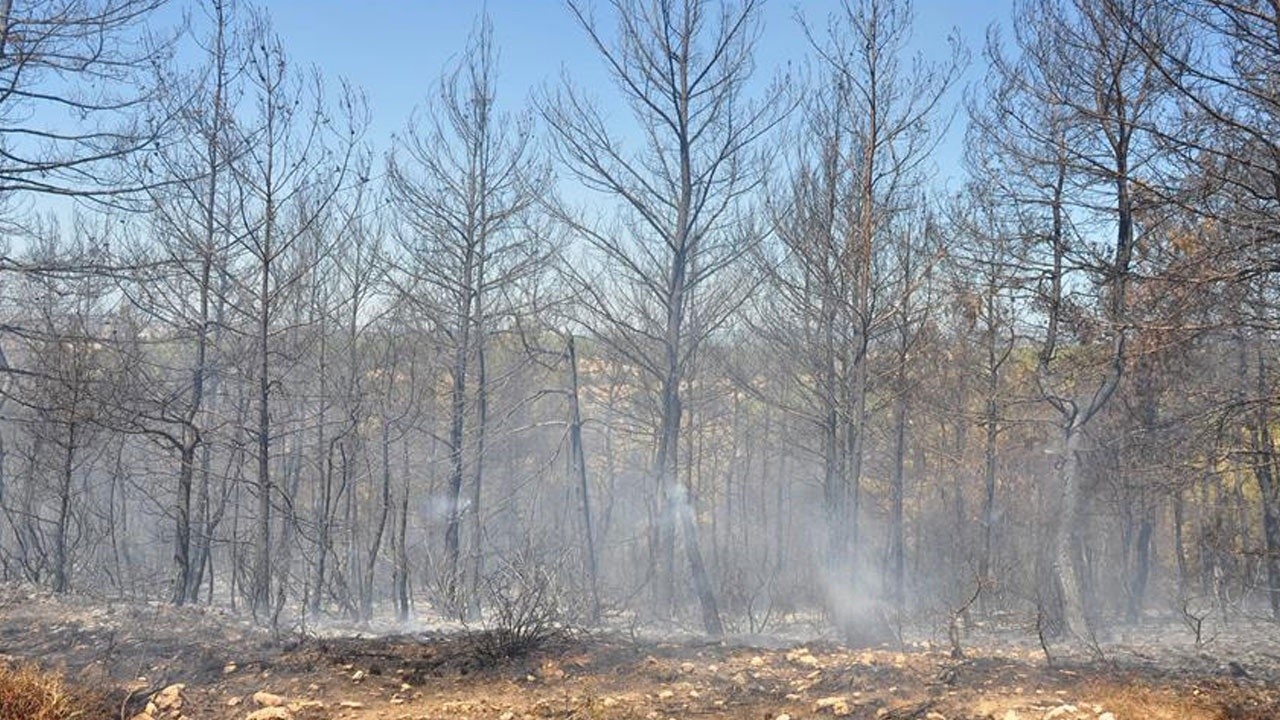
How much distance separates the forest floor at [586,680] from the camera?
6.14m

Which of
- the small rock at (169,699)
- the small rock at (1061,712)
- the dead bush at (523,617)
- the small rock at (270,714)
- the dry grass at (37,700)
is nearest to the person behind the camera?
the dry grass at (37,700)

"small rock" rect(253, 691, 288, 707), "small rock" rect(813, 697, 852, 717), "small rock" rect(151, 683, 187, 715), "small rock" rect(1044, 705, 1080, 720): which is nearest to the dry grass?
"small rock" rect(151, 683, 187, 715)

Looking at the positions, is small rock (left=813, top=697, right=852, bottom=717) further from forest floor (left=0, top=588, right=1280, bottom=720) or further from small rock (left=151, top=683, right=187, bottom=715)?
small rock (left=151, top=683, right=187, bottom=715)

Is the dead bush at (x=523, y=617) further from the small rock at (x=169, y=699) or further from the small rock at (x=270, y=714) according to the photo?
the small rock at (x=169, y=699)

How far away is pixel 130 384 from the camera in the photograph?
10797 mm

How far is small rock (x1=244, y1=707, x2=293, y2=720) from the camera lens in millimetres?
5844

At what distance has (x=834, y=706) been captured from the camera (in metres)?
6.21

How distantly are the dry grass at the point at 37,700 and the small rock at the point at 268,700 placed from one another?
940 mm

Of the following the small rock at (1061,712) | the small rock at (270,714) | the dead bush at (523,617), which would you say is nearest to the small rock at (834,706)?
the small rock at (1061,712)

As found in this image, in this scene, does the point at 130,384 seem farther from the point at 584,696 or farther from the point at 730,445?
the point at 730,445

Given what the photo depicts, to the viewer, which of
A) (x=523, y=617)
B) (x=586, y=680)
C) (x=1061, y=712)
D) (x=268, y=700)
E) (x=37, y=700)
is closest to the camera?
(x=37, y=700)

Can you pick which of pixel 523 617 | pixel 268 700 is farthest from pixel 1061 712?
pixel 268 700

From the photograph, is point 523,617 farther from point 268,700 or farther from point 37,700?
point 37,700

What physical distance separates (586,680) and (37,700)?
3.41 metres
